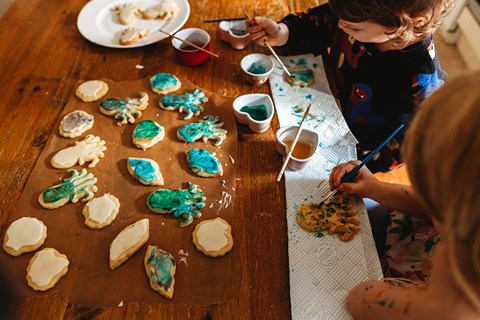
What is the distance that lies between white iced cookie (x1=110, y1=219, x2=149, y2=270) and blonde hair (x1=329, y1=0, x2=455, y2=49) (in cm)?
78

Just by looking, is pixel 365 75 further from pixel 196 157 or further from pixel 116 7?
pixel 116 7

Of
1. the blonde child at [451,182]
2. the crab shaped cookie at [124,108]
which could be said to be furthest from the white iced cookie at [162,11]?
the blonde child at [451,182]

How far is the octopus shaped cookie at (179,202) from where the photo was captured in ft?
2.97

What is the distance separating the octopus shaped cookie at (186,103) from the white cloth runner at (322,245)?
0.85 feet

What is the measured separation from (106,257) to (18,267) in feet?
0.68

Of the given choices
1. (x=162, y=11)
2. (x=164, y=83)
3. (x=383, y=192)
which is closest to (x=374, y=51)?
(x=383, y=192)

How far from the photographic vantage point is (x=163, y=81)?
1188mm

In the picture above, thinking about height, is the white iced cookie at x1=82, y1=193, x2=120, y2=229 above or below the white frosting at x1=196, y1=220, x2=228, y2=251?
below

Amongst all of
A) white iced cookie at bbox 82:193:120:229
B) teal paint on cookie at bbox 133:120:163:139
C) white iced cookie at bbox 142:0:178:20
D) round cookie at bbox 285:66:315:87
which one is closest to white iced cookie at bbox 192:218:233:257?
white iced cookie at bbox 82:193:120:229

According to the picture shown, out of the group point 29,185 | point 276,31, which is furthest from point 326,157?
point 29,185

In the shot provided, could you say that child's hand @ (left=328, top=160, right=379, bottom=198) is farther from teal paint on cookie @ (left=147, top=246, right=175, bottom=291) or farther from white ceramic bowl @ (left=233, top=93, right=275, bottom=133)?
teal paint on cookie @ (left=147, top=246, right=175, bottom=291)

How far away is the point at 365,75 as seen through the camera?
1.20 meters

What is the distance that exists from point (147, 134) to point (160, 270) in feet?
1.40

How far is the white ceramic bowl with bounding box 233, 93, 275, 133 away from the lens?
1.08 meters
